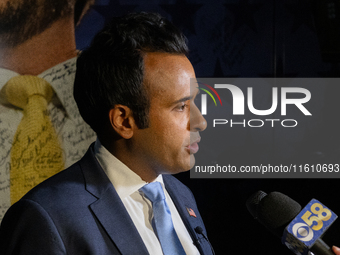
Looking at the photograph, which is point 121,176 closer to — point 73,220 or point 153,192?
point 153,192

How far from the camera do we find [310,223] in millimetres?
864

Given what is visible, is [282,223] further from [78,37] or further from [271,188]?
[78,37]

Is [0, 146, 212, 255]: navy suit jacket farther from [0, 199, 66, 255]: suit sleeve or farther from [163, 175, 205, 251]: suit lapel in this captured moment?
[163, 175, 205, 251]: suit lapel

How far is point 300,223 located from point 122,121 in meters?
0.63

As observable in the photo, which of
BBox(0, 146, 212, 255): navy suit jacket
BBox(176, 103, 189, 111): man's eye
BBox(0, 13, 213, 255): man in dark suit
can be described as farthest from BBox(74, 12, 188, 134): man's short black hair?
BBox(0, 146, 212, 255): navy suit jacket

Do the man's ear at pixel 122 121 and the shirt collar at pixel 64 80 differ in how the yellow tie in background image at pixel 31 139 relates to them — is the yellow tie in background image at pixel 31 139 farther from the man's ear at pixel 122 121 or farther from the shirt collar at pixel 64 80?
the man's ear at pixel 122 121

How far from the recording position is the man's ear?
1079 mm

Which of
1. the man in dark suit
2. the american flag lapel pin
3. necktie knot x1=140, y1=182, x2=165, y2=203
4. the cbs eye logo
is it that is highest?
the man in dark suit

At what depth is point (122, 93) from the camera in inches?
41.9

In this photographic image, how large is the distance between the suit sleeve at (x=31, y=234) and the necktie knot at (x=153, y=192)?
33 cm

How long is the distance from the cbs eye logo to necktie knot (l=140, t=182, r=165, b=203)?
1.51 feet

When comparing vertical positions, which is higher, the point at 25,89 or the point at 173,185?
the point at 25,89

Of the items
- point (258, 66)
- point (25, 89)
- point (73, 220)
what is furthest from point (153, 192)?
point (258, 66)

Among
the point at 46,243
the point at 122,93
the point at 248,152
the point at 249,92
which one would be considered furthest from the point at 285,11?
the point at 46,243
